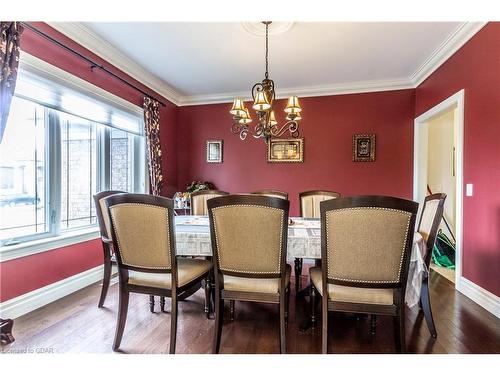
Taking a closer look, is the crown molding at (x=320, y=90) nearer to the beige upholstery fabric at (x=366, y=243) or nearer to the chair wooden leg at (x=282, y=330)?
the beige upholstery fabric at (x=366, y=243)

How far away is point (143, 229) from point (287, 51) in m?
2.52

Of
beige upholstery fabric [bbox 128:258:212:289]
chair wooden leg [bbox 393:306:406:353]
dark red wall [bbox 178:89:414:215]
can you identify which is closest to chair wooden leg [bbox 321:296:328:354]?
→ chair wooden leg [bbox 393:306:406:353]

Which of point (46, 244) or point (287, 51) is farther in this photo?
point (287, 51)

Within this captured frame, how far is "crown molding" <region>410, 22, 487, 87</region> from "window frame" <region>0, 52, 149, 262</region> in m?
3.71

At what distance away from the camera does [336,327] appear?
6.32ft

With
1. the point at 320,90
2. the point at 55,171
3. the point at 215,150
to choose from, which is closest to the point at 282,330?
the point at 55,171

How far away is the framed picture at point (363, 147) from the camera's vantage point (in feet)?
12.8

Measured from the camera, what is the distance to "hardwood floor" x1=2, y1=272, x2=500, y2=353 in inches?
65.1

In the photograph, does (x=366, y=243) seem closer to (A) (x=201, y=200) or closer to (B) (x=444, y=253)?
(A) (x=201, y=200)

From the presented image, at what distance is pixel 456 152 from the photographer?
272 centimetres

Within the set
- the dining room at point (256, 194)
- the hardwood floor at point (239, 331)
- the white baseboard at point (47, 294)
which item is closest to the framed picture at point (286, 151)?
the dining room at point (256, 194)
